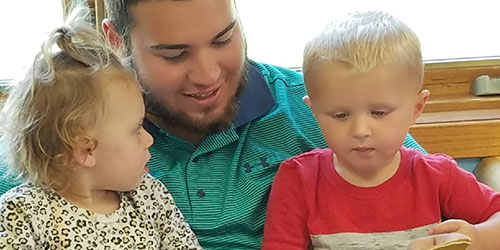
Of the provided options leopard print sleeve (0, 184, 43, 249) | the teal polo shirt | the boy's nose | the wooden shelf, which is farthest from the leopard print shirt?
the wooden shelf

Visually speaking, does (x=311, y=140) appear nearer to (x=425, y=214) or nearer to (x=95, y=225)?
(x=425, y=214)

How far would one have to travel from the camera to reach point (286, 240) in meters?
1.35

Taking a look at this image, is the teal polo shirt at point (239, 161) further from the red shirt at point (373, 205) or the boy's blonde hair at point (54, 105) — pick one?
the boy's blonde hair at point (54, 105)

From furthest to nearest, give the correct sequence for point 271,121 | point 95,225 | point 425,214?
point 271,121 < point 425,214 < point 95,225

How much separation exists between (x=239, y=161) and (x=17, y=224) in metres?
0.46

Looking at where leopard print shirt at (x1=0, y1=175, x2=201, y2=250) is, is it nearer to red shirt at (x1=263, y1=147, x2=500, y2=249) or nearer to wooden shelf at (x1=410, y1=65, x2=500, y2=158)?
red shirt at (x1=263, y1=147, x2=500, y2=249)

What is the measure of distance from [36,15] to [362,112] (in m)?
0.96

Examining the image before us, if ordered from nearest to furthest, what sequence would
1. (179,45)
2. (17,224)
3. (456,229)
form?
1. (17,224)
2. (456,229)
3. (179,45)

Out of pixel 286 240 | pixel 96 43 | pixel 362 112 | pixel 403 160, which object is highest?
pixel 96 43

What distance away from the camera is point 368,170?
132 centimetres

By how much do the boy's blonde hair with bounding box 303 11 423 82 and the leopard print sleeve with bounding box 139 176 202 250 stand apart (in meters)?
0.32

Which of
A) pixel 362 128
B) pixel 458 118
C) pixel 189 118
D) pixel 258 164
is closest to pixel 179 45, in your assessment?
pixel 189 118

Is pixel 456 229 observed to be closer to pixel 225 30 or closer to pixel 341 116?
pixel 341 116

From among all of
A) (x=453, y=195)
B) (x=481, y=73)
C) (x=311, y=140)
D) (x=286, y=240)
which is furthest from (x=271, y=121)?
→ (x=481, y=73)
